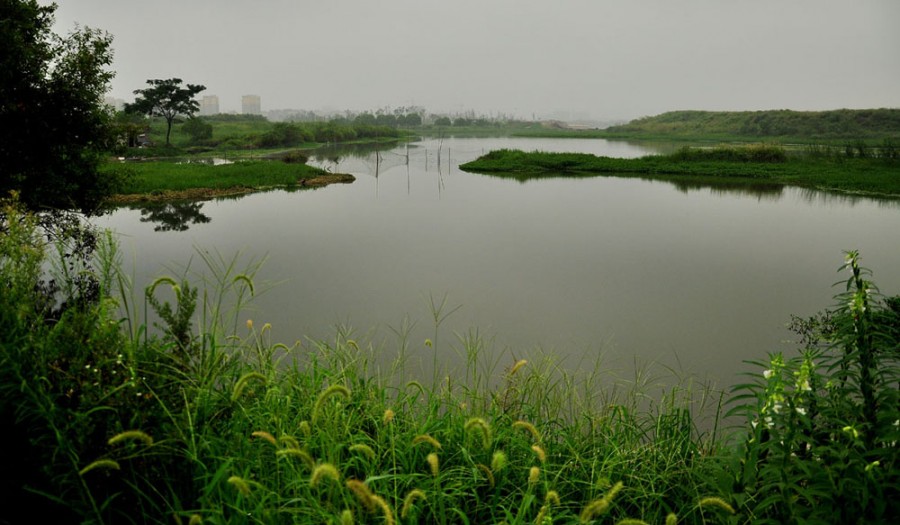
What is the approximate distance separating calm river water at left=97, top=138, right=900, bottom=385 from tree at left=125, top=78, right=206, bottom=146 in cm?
2483

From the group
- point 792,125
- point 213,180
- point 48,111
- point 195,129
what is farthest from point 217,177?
point 792,125

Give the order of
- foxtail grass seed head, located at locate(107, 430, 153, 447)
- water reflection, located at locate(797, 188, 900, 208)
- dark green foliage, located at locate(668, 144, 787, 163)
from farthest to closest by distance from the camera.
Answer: dark green foliage, located at locate(668, 144, 787, 163), water reflection, located at locate(797, 188, 900, 208), foxtail grass seed head, located at locate(107, 430, 153, 447)

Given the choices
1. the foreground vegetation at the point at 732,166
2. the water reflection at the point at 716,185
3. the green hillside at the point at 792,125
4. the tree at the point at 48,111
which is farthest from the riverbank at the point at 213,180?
the green hillside at the point at 792,125

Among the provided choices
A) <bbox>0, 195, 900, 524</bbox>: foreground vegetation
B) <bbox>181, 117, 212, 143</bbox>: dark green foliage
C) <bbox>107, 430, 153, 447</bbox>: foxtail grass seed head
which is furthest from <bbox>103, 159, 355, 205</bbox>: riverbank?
<bbox>181, 117, 212, 143</bbox>: dark green foliage

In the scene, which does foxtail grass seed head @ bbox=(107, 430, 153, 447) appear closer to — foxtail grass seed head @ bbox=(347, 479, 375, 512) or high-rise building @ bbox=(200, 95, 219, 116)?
foxtail grass seed head @ bbox=(347, 479, 375, 512)

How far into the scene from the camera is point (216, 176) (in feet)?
57.9

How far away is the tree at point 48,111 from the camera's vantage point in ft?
21.8

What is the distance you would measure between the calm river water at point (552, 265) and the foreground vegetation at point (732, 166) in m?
3.84

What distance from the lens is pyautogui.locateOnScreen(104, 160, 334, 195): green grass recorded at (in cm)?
1526

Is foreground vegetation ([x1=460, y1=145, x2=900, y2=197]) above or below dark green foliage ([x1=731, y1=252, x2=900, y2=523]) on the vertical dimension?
above

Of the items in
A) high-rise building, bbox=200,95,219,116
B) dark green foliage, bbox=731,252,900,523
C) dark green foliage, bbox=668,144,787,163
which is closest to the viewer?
dark green foliage, bbox=731,252,900,523

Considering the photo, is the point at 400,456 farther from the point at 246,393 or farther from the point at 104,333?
the point at 104,333

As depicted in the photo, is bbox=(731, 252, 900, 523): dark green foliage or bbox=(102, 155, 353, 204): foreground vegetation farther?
bbox=(102, 155, 353, 204): foreground vegetation

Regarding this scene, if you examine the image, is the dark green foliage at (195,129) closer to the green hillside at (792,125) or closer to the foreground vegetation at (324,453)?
the foreground vegetation at (324,453)
